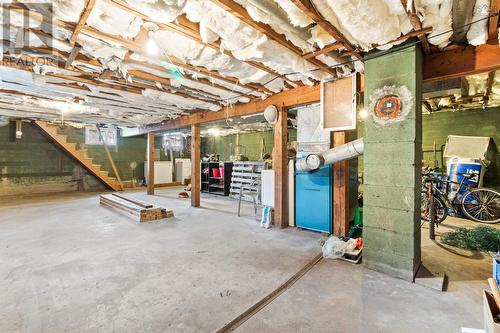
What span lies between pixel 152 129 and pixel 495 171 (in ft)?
28.1

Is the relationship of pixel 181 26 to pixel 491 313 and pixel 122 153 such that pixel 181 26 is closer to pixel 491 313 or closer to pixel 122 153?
pixel 491 313

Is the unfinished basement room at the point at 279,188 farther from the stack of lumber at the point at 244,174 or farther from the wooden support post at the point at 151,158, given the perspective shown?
the wooden support post at the point at 151,158

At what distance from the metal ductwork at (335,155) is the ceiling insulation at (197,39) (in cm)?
92

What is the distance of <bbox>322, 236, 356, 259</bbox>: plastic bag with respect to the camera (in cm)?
270

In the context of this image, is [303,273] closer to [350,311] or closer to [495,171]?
[350,311]

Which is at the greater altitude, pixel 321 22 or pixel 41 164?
pixel 321 22

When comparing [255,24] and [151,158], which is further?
[151,158]

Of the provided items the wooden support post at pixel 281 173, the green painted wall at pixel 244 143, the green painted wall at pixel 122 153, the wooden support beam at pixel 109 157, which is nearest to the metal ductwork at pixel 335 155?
the wooden support post at pixel 281 173

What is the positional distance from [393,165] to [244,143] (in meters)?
7.26

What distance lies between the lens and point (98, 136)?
8.62 meters

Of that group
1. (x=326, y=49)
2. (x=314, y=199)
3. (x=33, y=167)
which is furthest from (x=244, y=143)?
(x=326, y=49)

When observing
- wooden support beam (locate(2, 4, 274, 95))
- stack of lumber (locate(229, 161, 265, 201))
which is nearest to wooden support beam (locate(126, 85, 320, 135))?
wooden support beam (locate(2, 4, 274, 95))

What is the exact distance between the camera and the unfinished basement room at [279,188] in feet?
5.51

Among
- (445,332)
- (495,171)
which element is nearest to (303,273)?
(445,332)
